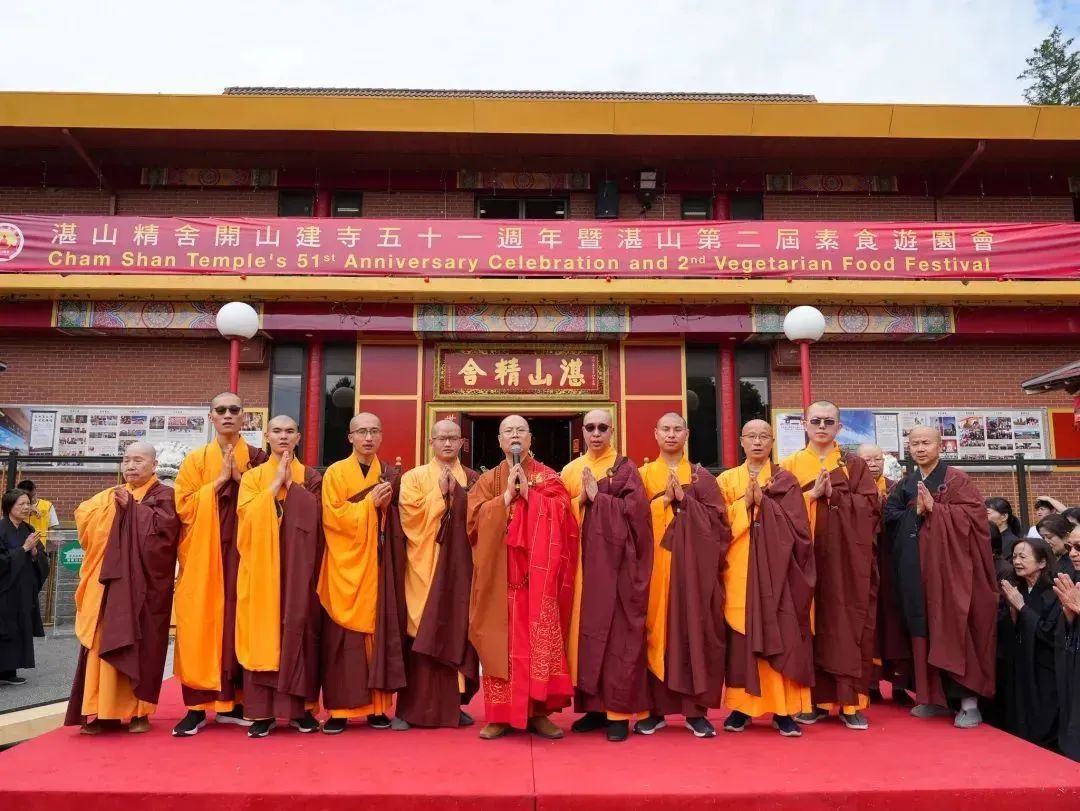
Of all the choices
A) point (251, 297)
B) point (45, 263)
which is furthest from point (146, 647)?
point (45, 263)

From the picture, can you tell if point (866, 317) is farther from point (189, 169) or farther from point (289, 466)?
point (189, 169)

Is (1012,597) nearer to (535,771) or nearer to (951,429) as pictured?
(535,771)

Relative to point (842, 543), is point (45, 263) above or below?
above

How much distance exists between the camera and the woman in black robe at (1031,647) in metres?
4.43

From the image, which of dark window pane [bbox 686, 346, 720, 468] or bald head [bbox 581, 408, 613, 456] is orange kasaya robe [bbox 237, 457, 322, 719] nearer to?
bald head [bbox 581, 408, 613, 456]

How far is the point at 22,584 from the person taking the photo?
6320 millimetres

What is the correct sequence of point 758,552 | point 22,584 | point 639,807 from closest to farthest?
point 639,807 < point 758,552 < point 22,584

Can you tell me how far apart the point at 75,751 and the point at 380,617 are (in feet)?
5.19

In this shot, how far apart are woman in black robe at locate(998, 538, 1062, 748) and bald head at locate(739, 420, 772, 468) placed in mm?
1710

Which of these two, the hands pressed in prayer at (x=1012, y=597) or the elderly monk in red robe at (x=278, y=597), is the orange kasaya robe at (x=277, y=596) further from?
the hands pressed in prayer at (x=1012, y=597)

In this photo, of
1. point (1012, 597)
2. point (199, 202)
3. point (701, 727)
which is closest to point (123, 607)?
point (701, 727)

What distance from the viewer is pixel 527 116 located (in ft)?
35.7

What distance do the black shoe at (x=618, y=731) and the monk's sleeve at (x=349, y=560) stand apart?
1.35m

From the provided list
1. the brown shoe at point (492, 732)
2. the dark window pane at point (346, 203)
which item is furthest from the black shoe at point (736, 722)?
the dark window pane at point (346, 203)
